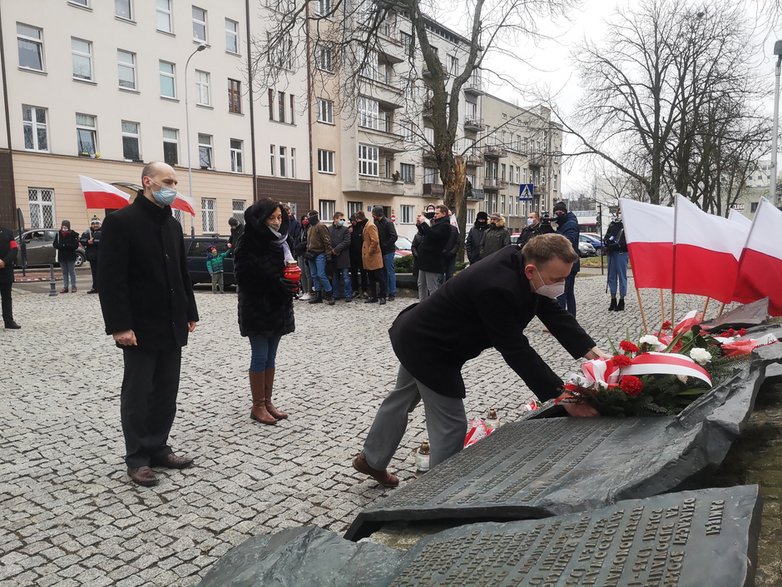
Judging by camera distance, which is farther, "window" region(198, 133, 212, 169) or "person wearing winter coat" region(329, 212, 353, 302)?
"window" region(198, 133, 212, 169)

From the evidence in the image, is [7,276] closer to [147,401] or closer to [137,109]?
[147,401]

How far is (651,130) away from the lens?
26281 mm

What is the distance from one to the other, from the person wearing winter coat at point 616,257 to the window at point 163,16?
26.3 metres

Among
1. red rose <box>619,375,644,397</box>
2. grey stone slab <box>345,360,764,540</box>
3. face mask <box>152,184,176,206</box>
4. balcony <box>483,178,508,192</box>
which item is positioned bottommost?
grey stone slab <box>345,360,764,540</box>

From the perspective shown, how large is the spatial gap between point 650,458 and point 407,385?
164 cm

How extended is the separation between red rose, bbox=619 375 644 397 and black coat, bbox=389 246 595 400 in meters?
0.34

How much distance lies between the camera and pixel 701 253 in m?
5.32

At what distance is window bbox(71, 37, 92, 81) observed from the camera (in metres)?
26.9

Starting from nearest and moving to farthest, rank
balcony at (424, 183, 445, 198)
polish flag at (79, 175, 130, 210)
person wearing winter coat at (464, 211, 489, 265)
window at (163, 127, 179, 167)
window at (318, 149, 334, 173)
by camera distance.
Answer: person wearing winter coat at (464, 211, 489, 265) < polish flag at (79, 175, 130, 210) < window at (163, 127, 179, 167) < window at (318, 149, 334, 173) < balcony at (424, 183, 445, 198)

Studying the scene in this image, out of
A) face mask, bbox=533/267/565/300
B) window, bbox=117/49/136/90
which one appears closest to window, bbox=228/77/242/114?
window, bbox=117/49/136/90

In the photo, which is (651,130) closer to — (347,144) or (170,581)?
(347,144)

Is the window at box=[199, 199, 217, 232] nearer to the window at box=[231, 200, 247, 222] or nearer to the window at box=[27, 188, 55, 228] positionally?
the window at box=[231, 200, 247, 222]

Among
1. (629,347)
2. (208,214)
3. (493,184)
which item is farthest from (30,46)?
(493,184)

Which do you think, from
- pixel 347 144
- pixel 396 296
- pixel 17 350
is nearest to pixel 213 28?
pixel 347 144
